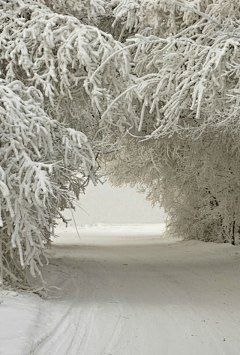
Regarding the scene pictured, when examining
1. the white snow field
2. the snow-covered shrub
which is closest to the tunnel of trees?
the snow-covered shrub

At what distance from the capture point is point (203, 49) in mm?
7605

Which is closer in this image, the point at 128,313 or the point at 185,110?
→ the point at 128,313

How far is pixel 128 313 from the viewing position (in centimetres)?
786

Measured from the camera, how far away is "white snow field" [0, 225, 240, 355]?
6074 millimetres

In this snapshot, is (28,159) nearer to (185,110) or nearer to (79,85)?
(79,85)

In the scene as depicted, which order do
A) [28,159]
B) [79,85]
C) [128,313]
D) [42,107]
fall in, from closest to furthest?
1. [28,159]
2. [128,313]
3. [42,107]
4. [79,85]

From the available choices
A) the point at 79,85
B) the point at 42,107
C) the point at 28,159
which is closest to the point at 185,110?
the point at 79,85

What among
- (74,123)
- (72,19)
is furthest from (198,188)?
(72,19)

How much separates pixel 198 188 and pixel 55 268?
24.4ft

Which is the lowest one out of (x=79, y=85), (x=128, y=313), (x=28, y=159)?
(x=128, y=313)

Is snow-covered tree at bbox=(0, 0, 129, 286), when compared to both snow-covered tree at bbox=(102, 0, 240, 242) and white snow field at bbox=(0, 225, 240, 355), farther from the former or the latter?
white snow field at bbox=(0, 225, 240, 355)

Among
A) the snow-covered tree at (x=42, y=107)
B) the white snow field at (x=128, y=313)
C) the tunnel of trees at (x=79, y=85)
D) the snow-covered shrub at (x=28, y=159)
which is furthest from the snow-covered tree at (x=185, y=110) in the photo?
the white snow field at (x=128, y=313)

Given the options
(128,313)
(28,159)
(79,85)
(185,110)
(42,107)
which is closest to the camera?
(28,159)

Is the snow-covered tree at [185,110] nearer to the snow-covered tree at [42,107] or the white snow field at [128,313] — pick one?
the snow-covered tree at [42,107]
